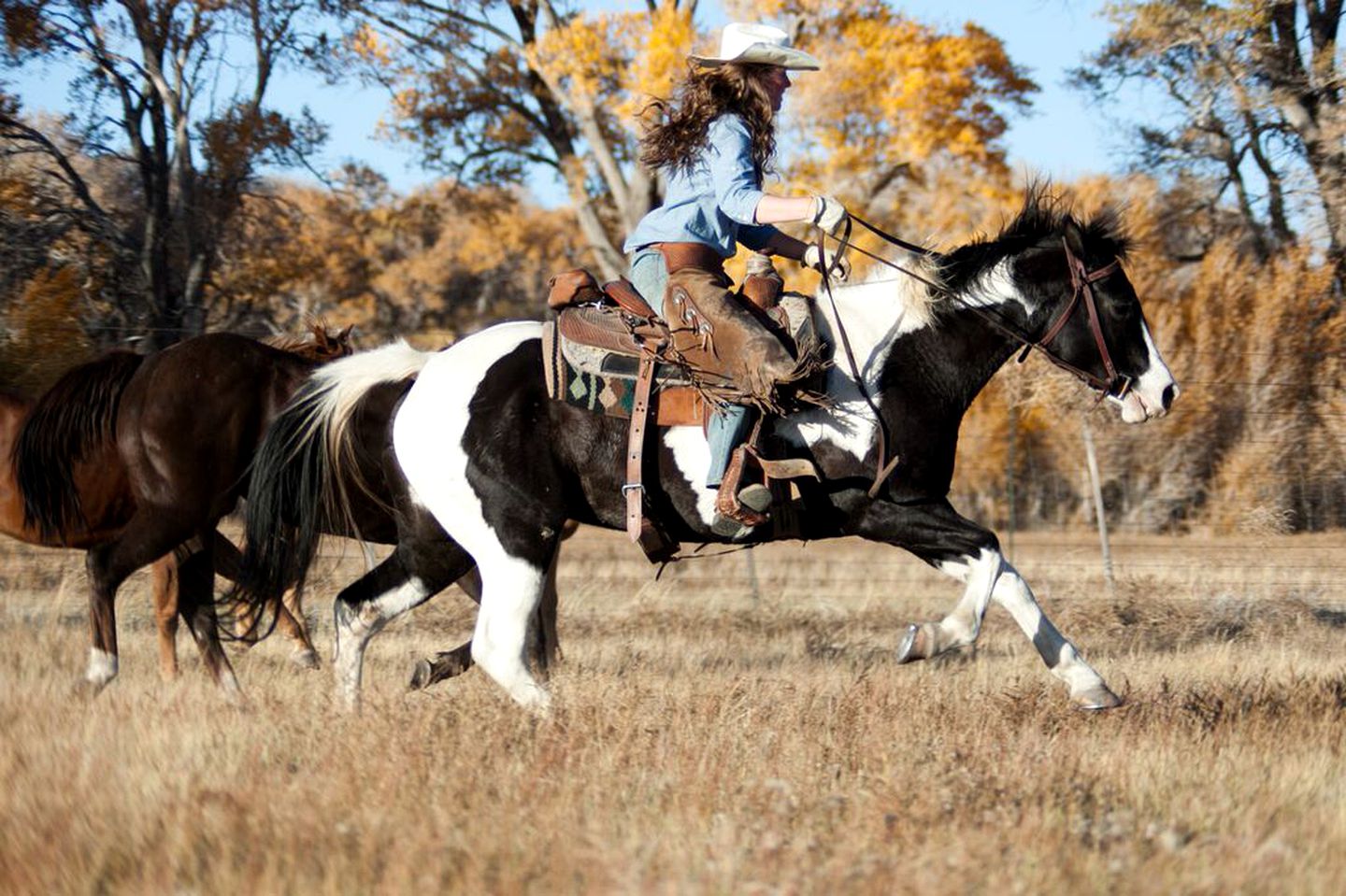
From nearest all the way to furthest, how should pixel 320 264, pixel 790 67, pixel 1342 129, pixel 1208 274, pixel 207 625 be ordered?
pixel 790 67 < pixel 207 625 < pixel 1342 129 < pixel 1208 274 < pixel 320 264

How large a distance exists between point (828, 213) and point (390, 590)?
2.67m

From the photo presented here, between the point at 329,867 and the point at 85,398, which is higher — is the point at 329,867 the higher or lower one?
the lower one

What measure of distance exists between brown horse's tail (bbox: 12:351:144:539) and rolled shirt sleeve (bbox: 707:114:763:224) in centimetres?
365

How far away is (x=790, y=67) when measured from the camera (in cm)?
645

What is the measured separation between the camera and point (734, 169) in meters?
6.01

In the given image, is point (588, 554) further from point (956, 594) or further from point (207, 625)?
point (207, 625)

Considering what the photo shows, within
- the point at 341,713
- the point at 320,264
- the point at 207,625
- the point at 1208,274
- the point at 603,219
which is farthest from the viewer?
the point at 603,219

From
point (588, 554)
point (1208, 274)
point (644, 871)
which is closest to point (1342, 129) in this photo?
point (1208, 274)

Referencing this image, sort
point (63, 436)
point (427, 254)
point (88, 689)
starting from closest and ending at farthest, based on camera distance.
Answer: point (88, 689), point (63, 436), point (427, 254)

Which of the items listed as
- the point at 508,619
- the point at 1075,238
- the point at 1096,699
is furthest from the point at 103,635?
the point at 1075,238

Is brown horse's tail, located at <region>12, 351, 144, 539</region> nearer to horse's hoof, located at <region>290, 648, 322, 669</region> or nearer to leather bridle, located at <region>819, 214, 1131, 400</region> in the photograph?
horse's hoof, located at <region>290, 648, 322, 669</region>

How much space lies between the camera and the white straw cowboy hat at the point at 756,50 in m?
6.13

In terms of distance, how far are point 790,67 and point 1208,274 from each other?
15619 mm

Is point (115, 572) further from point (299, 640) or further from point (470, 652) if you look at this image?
point (470, 652)
